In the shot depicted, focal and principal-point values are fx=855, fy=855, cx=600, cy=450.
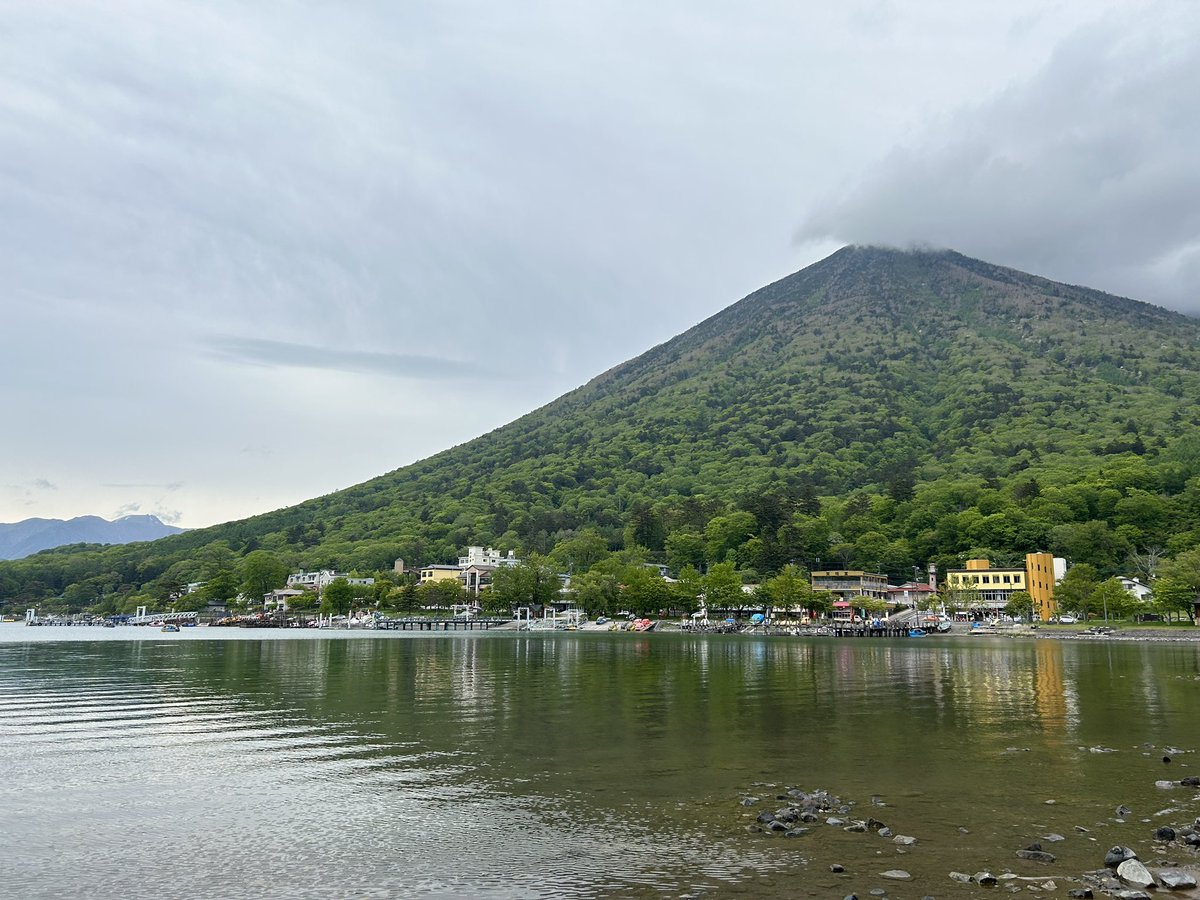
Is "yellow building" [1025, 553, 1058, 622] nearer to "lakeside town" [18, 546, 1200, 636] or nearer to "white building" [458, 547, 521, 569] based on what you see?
"lakeside town" [18, 546, 1200, 636]

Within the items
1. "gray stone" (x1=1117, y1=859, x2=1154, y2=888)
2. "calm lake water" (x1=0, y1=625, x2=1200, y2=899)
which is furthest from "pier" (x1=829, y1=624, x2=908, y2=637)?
"gray stone" (x1=1117, y1=859, x2=1154, y2=888)

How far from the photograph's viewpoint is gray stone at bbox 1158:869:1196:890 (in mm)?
11701

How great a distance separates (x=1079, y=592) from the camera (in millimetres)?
111188

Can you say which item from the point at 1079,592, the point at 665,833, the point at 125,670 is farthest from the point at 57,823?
the point at 1079,592

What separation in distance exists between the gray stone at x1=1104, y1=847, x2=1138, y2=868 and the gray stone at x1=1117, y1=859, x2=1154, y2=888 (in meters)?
0.37

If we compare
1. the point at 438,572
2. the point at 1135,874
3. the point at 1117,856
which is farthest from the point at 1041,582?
the point at 1135,874

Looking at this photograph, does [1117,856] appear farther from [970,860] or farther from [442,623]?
[442,623]

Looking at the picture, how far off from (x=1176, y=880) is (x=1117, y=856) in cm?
87

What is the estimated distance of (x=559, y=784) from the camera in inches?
723

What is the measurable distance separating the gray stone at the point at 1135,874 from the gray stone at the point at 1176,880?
0.15 metres

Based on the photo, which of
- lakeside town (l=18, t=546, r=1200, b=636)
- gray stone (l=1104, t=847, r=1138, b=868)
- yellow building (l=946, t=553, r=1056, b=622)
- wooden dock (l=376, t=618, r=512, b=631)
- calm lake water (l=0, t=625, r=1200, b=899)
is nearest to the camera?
gray stone (l=1104, t=847, r=1138, b=868)

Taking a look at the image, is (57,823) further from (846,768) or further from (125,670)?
(125,670)

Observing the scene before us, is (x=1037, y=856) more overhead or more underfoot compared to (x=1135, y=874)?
more underfoot

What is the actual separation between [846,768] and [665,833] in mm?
6947
